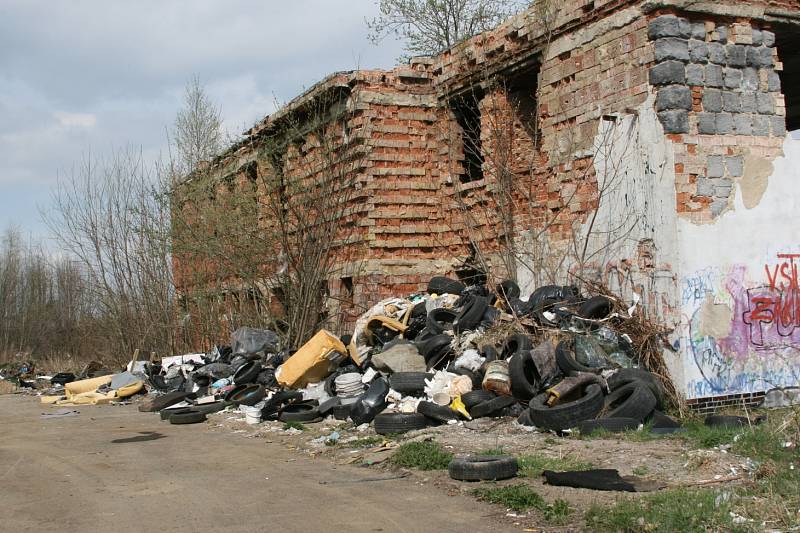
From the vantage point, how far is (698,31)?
35.5 ft

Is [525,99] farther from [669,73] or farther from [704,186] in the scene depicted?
[704,186]

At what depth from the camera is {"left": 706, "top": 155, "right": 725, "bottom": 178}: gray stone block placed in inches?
418

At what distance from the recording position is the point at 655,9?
10727mm

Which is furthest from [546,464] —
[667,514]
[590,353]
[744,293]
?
[744,293]

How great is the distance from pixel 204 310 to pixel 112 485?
1276cm

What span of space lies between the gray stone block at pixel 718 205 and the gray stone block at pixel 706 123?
35.8 inches

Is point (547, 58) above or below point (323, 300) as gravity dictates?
above

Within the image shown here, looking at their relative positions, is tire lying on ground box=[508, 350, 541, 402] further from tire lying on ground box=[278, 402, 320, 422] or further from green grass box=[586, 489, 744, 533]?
green grass box=[586, 489, 744, 533]

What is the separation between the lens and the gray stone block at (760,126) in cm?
Answer: 1101

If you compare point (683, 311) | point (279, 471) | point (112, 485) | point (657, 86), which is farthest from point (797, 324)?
point (112, 485)

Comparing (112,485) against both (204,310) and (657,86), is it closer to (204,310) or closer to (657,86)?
(657,86)

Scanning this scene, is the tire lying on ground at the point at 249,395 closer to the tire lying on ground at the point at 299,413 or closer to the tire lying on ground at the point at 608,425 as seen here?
the tire lying on ground at the point at 299,413

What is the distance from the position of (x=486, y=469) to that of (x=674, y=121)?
19.3ft

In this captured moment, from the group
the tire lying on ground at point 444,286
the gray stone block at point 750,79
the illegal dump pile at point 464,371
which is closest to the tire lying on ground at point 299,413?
the illegal dump pile at point 464,371
